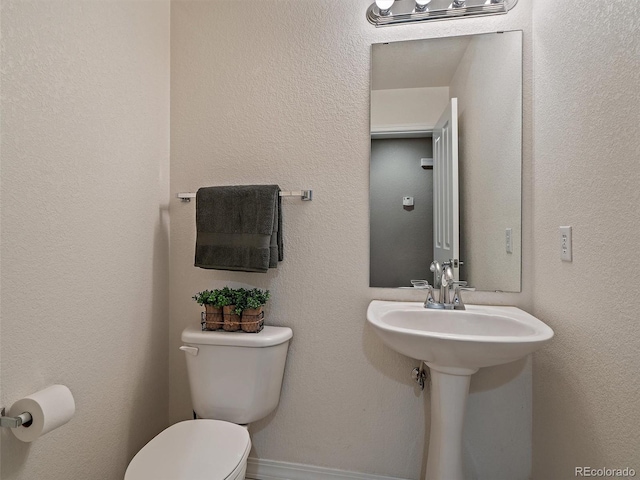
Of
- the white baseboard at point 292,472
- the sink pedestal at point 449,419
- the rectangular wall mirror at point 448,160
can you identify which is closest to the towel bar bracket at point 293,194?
the rectangular wall mirror at point 448,160

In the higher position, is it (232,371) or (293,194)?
(293,194)

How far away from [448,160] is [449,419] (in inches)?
38.4

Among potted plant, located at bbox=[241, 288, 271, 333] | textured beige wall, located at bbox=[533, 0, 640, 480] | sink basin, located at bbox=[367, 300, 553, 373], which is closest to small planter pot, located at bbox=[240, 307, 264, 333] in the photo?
potted plant, located at bbox=[241, 288, 271, 333]

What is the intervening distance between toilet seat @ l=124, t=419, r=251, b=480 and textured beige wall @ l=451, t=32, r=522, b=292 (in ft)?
3.47

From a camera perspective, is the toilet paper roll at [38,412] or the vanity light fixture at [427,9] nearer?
the toilet paper roll at [38,412]

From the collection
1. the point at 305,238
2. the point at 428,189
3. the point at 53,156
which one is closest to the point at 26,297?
the point at 53,156

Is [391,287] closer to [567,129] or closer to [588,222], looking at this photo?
[588,222]

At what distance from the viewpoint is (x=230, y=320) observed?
142 centimetres

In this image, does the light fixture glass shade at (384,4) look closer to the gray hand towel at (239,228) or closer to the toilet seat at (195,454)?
the gray hand towel at (239,228)

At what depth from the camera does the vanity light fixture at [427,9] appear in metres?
1.40

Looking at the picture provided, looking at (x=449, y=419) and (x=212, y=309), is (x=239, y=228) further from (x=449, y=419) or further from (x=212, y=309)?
(x=449, y=419)

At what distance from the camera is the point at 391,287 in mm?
1487

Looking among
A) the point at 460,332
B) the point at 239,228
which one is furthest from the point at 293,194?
the point at 460,332

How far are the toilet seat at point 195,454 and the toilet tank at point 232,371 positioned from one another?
0.12 m
